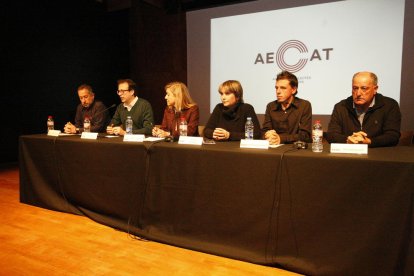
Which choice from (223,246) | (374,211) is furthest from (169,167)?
(374,211)

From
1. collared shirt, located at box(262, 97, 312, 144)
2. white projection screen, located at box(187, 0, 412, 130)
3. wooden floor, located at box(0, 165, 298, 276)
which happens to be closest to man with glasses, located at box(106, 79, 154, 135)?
wooden floor, located at box(0, 165, 298, 276)

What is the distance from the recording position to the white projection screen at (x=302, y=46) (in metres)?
3.07

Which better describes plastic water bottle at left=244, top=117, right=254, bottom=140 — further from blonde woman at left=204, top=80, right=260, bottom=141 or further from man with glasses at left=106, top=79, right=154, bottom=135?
man with glasses at left=106, top=79, right=154, bottom=135

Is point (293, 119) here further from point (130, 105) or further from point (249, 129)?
point (130, 105)

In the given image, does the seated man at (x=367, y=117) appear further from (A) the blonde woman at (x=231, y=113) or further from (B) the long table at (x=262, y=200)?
(A) the blonde woman at (x=231, y=113)

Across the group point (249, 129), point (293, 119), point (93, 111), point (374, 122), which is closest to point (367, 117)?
point (374, 122)

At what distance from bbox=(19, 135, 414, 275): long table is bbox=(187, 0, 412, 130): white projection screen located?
69.5 inches

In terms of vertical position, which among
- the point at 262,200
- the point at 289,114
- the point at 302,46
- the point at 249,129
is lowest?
the point at 262,200

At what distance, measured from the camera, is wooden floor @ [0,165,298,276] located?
1.59 m

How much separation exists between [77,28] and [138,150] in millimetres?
3744

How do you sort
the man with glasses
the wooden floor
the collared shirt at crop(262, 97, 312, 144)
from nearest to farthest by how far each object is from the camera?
the wooden floor
the collared shirt at crop(262, 97, 312, 144)
the man with glasses

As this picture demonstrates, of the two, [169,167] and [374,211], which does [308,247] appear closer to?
[374,211]

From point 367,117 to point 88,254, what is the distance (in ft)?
5.90

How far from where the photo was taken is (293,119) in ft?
7.35
